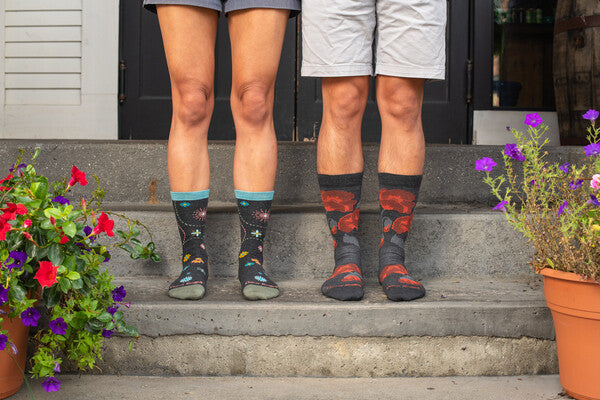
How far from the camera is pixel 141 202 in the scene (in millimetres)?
2566

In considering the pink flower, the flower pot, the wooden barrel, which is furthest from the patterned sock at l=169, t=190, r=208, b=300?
the wooden barrel

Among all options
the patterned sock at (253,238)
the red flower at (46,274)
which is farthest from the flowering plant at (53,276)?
the patterned sock at (253,238)

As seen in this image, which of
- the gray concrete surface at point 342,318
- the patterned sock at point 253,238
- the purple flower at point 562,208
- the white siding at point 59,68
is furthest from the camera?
the white siding at point 59,68

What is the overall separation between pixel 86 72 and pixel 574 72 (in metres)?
2.39

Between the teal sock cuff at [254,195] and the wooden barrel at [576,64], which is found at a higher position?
the wooden barrel at [576,64]

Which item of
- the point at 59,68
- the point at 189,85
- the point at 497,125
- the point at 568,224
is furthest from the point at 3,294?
the point at 497,125

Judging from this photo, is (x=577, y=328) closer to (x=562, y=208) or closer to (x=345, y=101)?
(x=562, y=208)

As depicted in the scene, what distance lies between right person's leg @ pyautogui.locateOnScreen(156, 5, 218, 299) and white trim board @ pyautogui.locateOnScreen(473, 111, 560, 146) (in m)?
1.95

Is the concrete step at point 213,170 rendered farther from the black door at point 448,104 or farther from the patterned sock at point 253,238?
the black door at point 448,104

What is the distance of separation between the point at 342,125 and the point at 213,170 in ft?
2.41

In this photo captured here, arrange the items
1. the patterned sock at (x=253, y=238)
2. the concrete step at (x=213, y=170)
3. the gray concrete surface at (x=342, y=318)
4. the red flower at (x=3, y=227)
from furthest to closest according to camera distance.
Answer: the concrete step at (x=213, y=170) → the patterned sock at (x=253, y=238) → the gray concrete surface at (x=342, y=318) → the red flower at (x=3, y=227)

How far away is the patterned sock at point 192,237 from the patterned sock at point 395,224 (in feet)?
1.74

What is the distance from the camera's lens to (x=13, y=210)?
1.52 metres

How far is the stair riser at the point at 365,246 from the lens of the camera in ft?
7.29
